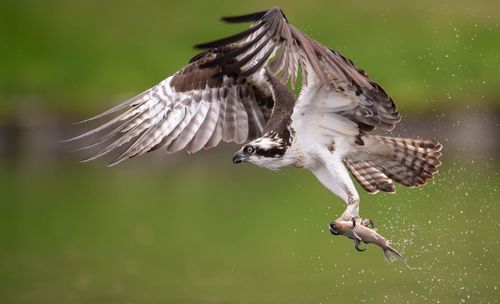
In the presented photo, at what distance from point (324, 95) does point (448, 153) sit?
11.0m

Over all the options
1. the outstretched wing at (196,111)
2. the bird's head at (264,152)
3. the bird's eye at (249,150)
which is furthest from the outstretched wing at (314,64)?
the outstretched wing at (196,111)

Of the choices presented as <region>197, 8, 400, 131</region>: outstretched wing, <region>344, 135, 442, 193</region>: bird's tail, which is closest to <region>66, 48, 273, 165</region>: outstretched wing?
<region>197, 8, 400, 131</region>: outstretched wing

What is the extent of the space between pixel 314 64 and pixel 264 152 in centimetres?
106

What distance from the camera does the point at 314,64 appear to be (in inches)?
394

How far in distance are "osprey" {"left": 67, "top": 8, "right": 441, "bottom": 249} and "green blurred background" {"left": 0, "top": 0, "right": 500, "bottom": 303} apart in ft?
4.72

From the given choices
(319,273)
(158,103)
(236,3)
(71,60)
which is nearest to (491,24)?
(236,3)

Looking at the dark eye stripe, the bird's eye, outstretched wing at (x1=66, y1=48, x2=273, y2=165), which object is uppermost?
outstretched wing at (x1=66, y1=48, x2=273, y2=165)

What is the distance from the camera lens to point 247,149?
10.8 m

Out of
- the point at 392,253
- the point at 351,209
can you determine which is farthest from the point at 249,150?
the point at 392,253

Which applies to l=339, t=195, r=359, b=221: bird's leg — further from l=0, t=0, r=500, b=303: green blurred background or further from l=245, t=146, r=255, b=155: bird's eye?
l=0, t=0, r=500, b=303: green blurred background

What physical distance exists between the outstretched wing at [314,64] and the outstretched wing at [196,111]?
1.99ft

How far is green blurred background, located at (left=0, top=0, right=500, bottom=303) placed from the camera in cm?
1340

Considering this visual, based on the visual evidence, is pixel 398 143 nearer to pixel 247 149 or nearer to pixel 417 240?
pixel 247 149

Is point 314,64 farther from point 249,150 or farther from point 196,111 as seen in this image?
point 196,111
